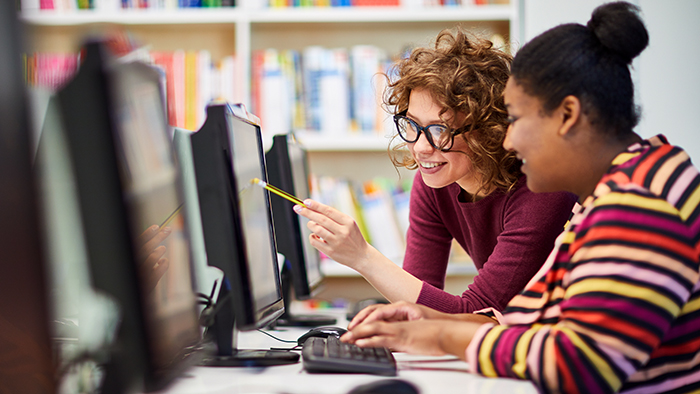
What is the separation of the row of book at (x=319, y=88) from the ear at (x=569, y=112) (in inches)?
47.1

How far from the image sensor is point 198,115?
192 centimetres

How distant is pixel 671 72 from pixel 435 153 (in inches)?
36.2

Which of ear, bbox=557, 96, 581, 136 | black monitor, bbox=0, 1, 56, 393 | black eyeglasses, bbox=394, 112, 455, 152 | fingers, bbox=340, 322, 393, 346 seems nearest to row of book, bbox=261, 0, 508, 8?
black eyeglasses, bbox=394, 112, 455, 152

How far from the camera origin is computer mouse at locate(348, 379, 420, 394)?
591 mm

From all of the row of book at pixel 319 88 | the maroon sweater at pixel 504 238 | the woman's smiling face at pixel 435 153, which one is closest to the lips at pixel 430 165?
the woman's smiling face at pixel 435 153

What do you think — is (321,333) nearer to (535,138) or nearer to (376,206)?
(535,138)

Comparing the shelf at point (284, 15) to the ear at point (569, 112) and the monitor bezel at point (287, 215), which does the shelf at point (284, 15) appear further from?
the ear at point (569, 112)

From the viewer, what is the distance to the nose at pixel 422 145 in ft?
3.92

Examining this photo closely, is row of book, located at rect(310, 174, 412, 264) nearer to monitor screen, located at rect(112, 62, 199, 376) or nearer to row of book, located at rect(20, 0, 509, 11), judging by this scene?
row of book, located at rect(20, 0, 509, 11)

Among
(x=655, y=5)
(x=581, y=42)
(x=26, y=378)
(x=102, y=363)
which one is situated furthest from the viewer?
(x=655, y=5)

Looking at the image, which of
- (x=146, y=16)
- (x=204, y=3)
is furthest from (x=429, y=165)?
(x=146, y=16)

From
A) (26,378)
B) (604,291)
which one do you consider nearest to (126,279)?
(26,378)

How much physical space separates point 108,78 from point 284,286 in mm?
883

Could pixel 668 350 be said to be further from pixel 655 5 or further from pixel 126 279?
pixel 655 5
